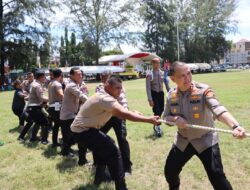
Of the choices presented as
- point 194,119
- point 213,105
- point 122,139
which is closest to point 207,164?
point 194,119

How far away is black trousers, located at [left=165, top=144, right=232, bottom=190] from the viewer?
145 inches

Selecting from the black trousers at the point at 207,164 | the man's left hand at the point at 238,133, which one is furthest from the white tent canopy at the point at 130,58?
the man's left hand at the point at 238,133

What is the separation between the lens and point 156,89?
8.52m

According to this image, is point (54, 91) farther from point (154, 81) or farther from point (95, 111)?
point (95, 111)

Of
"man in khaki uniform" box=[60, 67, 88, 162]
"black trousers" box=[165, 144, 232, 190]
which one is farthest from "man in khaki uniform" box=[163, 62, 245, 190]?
"man in khaki uniform" box=[60, 67, 88, 162]

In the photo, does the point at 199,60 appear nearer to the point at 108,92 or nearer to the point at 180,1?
the point at 180,1

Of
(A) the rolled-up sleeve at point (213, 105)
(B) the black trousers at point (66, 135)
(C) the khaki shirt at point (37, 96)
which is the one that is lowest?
(B) the black trousers at point (66, 135)

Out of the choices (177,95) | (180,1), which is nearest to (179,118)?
(177,95)

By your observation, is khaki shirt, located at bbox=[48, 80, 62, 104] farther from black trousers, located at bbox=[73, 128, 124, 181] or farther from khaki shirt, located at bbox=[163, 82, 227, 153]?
khaki shirt, located at bbox=[163, 82, 227, 153]

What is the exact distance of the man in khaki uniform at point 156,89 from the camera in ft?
27.6

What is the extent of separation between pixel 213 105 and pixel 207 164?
676 mm

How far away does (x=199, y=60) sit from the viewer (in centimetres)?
6994

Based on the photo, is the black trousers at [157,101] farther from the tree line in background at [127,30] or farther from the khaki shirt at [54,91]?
the tree line in background at [127,30]

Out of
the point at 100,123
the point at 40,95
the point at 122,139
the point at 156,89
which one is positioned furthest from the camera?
the point at 156,89
